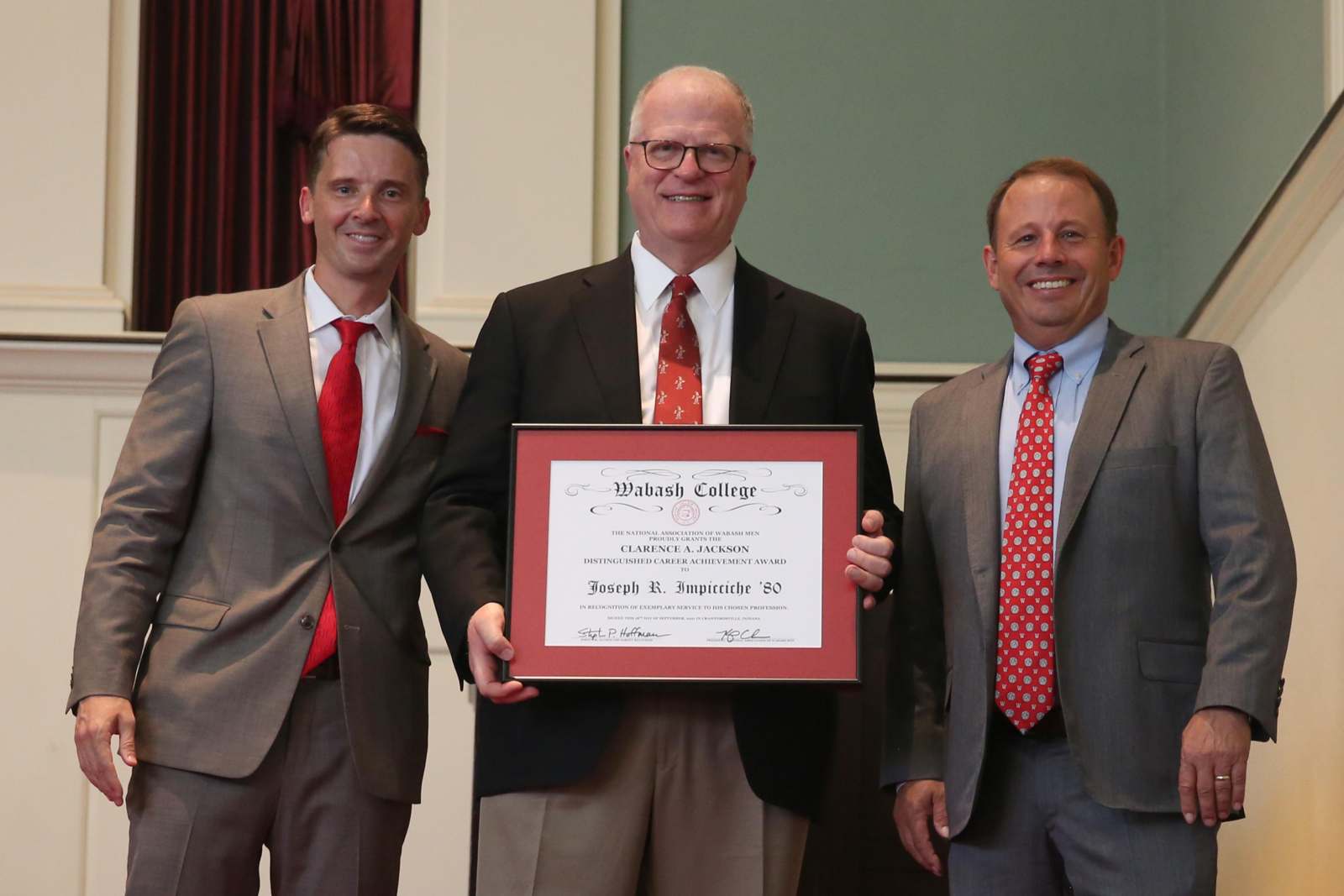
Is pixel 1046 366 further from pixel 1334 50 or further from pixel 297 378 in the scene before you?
pixel 1334 50

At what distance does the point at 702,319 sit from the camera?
2.46 meters

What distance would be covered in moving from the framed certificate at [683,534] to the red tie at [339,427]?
1.51 ft

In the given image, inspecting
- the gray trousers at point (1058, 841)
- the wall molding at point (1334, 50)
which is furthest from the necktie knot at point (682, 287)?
the wall molding at point (1334, 50)

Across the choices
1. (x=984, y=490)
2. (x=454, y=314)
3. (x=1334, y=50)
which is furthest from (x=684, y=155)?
(x=454, y=314)

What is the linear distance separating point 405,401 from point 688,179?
614mm

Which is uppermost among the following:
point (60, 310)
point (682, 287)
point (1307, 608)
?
point (60, 310)

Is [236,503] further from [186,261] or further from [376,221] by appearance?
[186,261]

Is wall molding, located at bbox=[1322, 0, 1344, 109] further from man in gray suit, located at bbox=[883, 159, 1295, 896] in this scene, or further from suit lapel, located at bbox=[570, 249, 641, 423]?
suit lapel, located at bbox=[570, 249, 641, 423]

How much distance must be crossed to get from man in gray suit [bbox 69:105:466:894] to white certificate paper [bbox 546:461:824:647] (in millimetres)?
482

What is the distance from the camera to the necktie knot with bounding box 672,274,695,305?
8.05 ft

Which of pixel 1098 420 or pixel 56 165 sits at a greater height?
pixel 56 165

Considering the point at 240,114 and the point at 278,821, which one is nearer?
the point at 278,821

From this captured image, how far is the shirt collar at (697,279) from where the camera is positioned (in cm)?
246
